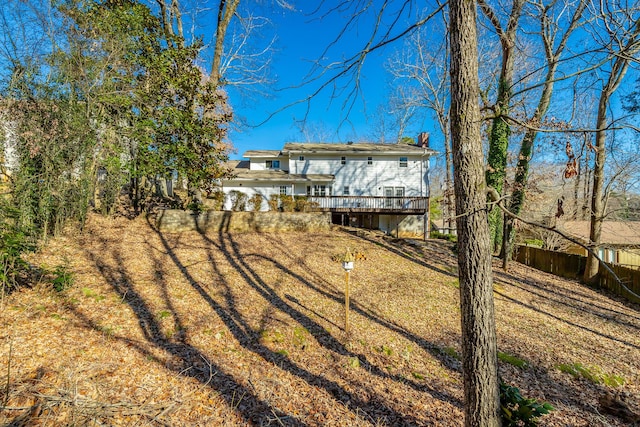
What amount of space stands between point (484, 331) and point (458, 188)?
4.28 ft

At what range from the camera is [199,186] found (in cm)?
1075

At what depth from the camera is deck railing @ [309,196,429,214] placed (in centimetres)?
1780

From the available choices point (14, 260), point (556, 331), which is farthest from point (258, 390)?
point (556, 331)

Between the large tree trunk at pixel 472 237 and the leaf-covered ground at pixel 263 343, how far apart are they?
1431 mm

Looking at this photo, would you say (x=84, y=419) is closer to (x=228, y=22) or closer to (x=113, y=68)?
(x=113, y=68)

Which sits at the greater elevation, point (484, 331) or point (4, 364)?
point (484, 331)

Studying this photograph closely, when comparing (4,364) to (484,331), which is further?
(4,364)

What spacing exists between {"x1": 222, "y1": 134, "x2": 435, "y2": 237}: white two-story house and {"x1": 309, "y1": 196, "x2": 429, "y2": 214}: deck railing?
0.07 meters

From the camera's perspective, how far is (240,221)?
37.2 ft

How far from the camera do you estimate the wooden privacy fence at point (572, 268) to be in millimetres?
9703

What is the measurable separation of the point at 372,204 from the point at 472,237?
1641 cm

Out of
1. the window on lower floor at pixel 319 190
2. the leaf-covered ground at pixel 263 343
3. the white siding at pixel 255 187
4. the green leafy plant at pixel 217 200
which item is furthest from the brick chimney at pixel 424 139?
the green leafy plant at pixel 217 200

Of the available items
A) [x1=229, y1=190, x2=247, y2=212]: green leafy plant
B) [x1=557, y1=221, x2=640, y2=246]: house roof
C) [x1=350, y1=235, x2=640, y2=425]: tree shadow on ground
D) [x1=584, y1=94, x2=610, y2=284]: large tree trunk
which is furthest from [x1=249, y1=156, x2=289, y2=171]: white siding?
[x1=557, y1=221, x2=640, y2=246]: house roof

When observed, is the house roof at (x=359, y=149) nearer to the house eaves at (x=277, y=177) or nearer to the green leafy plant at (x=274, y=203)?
the house eaves at (x=277, y=177)
